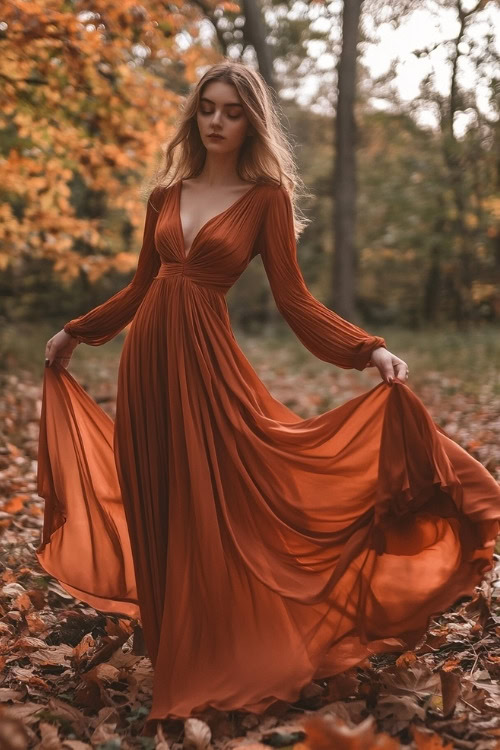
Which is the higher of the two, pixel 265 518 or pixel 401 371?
pixel 401 371

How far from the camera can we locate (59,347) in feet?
10.9

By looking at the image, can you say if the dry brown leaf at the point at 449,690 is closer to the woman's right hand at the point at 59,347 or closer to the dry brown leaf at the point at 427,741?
the dry brown leaf at the point at 427,741

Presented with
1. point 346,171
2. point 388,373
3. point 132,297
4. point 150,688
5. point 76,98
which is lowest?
point 150,688

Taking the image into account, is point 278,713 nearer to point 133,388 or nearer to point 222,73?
point 133,388

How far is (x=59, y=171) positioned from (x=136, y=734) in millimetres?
6032

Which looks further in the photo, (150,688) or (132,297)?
(132,297)

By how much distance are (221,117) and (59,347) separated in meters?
1.18

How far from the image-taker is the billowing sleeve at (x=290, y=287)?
296 centimetres

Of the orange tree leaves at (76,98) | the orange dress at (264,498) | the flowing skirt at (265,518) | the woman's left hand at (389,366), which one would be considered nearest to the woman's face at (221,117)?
the orange dress at (264,498)

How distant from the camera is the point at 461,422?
723 cm

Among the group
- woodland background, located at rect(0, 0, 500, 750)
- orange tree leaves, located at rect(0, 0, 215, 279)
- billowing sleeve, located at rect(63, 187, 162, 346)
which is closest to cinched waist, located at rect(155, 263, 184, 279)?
billowing sleeve, located at rect(63, 187, 162, 346)

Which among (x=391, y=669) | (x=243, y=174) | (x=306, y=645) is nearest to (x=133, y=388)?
(x=243, y=174)

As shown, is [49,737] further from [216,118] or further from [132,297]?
[216,118]

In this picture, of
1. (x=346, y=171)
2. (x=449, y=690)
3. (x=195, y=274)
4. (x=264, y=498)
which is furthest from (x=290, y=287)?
(x=346, y=171)
